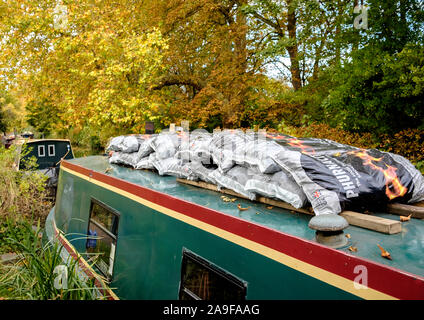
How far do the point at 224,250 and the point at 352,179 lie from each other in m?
0.96

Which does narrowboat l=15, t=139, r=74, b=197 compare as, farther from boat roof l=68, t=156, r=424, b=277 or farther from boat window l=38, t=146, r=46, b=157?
boat roof l=68, t=156, r=424, b=277

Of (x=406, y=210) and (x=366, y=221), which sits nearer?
(x=366, y=221)

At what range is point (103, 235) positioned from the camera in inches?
140

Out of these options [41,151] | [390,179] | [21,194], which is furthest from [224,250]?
[41,151]

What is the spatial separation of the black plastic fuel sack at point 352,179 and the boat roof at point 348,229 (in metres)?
0.17

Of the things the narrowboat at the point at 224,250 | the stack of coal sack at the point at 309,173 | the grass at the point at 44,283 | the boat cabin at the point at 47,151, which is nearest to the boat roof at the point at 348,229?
the narrowboat at the point at 224,250

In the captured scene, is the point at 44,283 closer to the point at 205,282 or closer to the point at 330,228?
the point at 205,282

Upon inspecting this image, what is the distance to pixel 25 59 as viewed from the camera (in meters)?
11.1

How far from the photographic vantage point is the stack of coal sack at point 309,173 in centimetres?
209

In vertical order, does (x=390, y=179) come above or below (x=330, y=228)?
above

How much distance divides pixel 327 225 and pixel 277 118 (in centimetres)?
1096

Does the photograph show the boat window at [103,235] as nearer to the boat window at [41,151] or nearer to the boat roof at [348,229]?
the boat roof at [348,229]

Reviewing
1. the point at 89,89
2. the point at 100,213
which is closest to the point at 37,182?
the point at 100,213

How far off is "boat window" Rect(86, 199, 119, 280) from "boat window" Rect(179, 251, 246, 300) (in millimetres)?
1167
